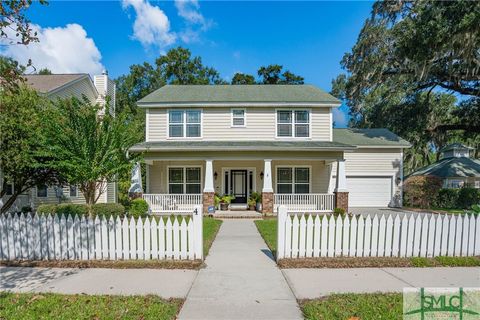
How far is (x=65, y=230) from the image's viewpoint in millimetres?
6352

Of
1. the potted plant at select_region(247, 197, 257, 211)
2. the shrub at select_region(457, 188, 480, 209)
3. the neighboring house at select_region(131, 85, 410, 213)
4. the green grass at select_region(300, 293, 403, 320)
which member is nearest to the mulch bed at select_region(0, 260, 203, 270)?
the green grass at select_region(300, 293, 403, 320)

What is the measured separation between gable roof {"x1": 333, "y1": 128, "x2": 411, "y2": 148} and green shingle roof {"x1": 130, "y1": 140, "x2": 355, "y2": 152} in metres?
3.95

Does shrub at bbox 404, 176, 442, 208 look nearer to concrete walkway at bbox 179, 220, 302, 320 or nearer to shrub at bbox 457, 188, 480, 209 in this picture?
shrub at bbox 457, 188, 480, 209

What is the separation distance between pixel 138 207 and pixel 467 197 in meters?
20.3

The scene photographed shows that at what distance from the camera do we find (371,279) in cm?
534

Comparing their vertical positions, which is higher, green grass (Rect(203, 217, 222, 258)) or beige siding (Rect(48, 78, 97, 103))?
beige siding (Rect(48, 78, 97, 103))

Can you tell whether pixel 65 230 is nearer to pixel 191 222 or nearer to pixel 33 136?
pixel 191 222

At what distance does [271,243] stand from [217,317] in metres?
4.42

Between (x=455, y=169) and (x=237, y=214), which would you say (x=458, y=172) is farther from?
(x=237, y=214)

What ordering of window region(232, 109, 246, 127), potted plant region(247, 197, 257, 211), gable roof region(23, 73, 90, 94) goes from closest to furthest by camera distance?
1. potted plant region(247, 197, 257, 211)
2. window region(232, 109, 246, 127)
3. gable roof region(23, 73, 90, 94)

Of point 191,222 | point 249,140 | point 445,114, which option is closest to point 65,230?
point 191,222

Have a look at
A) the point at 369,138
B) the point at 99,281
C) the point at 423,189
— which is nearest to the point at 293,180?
the point at 369,138

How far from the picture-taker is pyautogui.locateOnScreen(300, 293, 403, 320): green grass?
12.5ft

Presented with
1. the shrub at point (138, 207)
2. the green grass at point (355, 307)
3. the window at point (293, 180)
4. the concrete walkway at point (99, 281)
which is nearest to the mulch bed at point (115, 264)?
the concrete walkway at point (99, 281)
